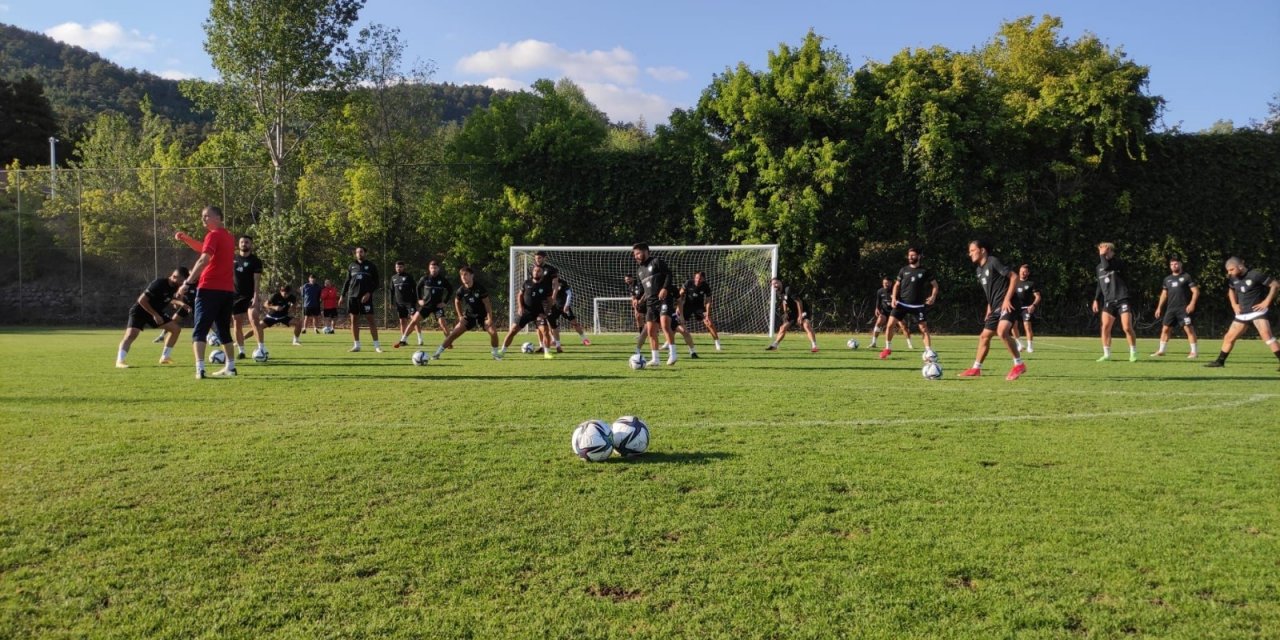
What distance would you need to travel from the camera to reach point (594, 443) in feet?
17.2

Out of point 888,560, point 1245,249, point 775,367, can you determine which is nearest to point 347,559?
point 888,560

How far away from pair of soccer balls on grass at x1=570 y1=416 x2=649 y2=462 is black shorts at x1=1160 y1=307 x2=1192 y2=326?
526 inches

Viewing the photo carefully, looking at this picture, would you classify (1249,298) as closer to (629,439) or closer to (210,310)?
(629,439)

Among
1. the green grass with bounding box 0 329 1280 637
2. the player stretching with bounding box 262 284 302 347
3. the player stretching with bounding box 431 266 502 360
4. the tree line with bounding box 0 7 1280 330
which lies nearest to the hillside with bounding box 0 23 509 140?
the tree line with bounding box 0 7 1280 330

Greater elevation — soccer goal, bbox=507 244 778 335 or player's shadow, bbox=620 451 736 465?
soccer goal, bbox=507 244 778 335

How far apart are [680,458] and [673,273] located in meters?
18.5

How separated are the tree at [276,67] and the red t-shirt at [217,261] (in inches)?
710

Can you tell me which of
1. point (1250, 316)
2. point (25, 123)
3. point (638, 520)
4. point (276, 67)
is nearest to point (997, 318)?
point (1250, 316)

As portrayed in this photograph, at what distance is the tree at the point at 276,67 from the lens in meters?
24.7

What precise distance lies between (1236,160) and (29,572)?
1215 inches

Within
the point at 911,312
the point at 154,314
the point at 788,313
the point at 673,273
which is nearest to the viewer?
the point at 154,314

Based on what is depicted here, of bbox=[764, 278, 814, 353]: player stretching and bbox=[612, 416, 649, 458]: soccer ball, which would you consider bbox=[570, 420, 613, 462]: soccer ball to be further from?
bbox=[764, 278, 814, 353]: player stretching

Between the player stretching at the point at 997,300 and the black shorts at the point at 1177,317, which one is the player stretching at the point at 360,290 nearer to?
the player stretching at the point at 997,300

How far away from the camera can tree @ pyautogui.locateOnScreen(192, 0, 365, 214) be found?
972 inches
